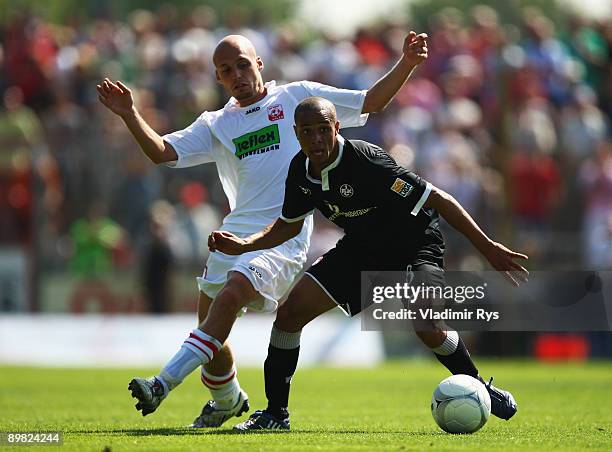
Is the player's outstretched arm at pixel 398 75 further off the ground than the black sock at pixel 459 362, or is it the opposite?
the player's outstretched arm at pixel 398 75

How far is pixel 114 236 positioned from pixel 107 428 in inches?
475

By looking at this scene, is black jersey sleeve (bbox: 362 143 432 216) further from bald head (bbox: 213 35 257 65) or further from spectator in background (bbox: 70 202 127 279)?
spectator in background (bbox: 70 202 127 279)

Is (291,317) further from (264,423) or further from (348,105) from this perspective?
(348,105)

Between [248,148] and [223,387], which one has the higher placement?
[248,148]

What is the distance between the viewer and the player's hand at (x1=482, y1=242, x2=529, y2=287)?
329 inches

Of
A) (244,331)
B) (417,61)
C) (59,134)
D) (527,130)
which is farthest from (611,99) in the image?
(417,61)

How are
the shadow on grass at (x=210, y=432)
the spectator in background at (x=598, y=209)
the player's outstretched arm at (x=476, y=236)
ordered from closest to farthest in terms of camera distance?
the player's outstretched arm at (x=476, y=236), the shadow on grass at (x=210, y=432), the spectator in background at (x=598, y=209)

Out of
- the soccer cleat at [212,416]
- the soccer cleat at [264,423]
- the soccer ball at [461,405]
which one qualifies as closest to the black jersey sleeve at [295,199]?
the soccer cleat at [264,423]

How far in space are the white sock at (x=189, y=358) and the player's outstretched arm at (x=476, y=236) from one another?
6.04ft

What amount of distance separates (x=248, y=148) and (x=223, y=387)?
1.88 m

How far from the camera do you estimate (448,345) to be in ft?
28.8

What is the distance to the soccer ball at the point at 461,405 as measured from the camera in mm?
8406

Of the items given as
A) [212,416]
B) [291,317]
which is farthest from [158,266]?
[291,317]

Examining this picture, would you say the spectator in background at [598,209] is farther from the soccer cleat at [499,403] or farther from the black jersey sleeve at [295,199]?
the black jersey sleeve at [295,199]
